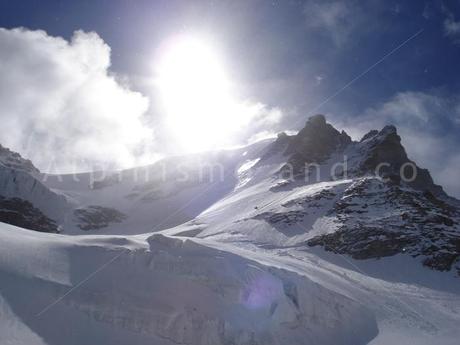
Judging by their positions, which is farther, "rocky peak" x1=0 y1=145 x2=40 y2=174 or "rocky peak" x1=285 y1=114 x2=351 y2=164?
"rocky peak" x1=0 y1=145 x2=40 y2=174

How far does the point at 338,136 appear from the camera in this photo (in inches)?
4274

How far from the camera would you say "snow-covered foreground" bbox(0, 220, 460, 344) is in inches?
862

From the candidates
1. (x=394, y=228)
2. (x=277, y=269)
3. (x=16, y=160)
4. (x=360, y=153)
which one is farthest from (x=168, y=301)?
(x=16, y=160)

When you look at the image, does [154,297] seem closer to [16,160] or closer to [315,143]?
[315,143]

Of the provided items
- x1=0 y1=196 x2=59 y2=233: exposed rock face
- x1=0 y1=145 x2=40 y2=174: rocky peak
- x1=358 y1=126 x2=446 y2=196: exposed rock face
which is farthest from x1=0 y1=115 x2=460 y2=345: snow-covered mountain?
x1=0 y1=145 x2=40 y2=174: rocky peak

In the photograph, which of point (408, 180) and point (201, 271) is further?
point (408, 180)

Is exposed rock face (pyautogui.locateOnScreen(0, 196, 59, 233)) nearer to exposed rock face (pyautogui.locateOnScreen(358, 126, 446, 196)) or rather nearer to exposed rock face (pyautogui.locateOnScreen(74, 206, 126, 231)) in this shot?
exposed rock face (pyautogui.locateOnScreen(74, 206, 126, 231))

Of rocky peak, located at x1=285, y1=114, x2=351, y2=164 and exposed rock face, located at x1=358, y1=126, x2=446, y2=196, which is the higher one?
rocky peak, located at x1=285, y1=114, x2=351, y2=164

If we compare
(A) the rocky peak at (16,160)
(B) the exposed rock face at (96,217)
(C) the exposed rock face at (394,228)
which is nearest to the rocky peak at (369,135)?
(C) the exposed rock face at (394,228)

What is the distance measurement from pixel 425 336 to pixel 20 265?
2572cm

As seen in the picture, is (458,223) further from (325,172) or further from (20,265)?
(20,265)

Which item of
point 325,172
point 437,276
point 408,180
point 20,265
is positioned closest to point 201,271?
point 20,265

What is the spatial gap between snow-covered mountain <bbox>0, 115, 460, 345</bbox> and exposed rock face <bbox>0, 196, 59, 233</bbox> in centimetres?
134

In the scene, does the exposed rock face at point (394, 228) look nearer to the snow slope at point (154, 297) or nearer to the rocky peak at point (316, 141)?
the snow slope at point (154, 297)
